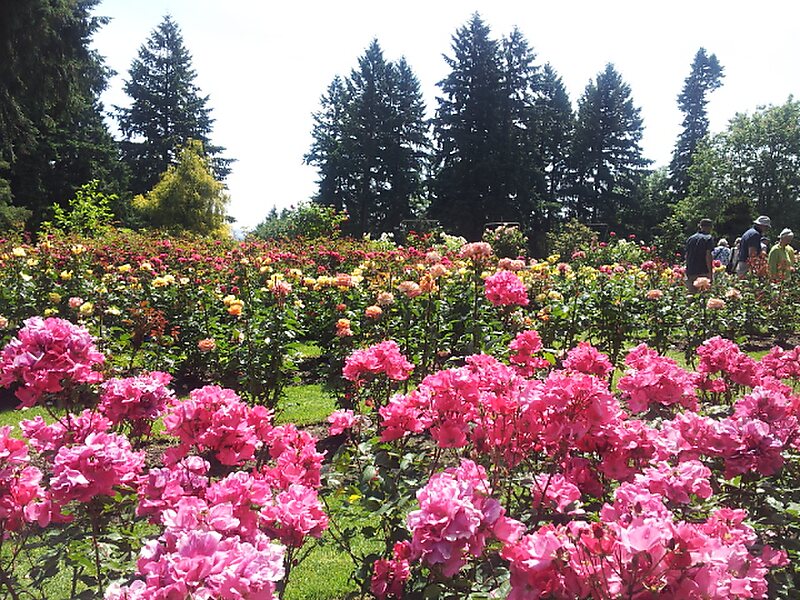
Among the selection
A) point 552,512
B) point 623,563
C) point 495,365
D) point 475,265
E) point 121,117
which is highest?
point 121,117

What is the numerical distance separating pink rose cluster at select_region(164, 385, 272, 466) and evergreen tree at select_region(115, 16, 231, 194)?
3505cm

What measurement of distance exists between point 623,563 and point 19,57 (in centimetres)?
1703

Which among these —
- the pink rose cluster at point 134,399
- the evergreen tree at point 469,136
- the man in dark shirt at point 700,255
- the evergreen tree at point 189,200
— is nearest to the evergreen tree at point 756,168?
the evergreen tree at point 469,136

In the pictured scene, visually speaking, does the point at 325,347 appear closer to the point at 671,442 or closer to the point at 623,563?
the point at 671,442

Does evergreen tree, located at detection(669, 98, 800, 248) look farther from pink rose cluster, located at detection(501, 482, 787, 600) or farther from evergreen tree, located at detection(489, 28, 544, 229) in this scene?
pink rose cluster, located at detection(501, 482, 787, 600)

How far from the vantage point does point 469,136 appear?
103ft

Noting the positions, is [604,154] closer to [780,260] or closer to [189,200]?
[189,200]

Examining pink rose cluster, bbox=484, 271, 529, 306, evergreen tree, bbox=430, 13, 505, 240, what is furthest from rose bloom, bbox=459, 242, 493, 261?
evergreen tree, bbox=430, 13, 505, 240

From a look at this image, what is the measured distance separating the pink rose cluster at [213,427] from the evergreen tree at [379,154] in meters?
32.5

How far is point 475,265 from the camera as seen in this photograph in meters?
3.83

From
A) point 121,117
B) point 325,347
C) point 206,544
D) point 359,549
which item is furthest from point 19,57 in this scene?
point 121,117

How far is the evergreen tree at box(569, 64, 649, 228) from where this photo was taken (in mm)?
35969

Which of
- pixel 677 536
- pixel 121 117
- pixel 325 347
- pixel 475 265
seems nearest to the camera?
pixel 677 536

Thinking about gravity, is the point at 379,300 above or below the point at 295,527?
above
